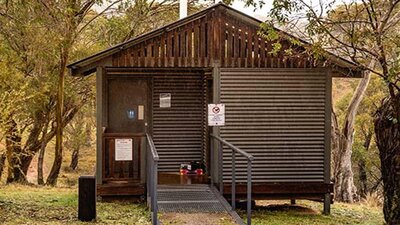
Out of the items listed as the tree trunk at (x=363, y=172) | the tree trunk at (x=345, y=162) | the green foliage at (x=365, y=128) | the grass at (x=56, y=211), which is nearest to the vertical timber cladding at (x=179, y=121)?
the grass at (x=56, y=211)

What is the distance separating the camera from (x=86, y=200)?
763cm

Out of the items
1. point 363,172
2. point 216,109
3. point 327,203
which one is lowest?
point 363,172

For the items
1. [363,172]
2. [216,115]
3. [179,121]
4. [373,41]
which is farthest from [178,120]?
[363,172]

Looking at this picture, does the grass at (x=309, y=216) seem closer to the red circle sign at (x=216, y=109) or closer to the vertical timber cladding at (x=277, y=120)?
the vertical timber cladding at (x=277, y=120)

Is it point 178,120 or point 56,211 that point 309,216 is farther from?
point 56,211

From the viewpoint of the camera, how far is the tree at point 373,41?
675 cm

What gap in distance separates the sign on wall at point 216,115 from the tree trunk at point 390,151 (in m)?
2.91

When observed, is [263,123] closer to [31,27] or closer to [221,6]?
[221,6]

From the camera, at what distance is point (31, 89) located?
13664 millimetres

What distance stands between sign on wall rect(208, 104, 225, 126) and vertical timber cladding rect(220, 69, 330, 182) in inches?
4.0

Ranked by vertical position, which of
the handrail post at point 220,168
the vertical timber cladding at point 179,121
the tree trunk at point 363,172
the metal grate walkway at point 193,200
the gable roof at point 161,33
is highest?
the gable roof at point 161,33

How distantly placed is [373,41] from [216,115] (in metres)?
3.09

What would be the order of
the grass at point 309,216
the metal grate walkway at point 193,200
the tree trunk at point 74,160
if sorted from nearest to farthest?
the metal grate walkway at point 193,200
the grass at point 309,216
the tree trunk at point 74,160

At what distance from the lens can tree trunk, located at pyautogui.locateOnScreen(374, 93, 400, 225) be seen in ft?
22.0
